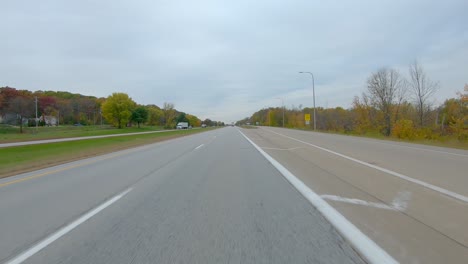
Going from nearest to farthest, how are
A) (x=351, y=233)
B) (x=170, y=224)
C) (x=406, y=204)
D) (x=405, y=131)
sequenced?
1. (x=351, y=233)
2. (x=170, y=224)
3. (x=406, y=204)
4. (x=405, y=131)

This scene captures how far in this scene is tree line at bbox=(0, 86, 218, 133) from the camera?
79000 millimetres

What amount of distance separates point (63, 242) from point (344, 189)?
6013 mm

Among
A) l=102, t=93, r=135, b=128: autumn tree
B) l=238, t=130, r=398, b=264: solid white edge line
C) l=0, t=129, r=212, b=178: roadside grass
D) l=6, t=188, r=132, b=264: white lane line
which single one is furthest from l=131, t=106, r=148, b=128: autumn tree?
l=238, t=130, r=398, b=264: solid white edge line

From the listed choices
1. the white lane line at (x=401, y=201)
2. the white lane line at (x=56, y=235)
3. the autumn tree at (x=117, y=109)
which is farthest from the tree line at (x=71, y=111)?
the white lane line at (x=401, y=201)

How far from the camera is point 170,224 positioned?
4.65m

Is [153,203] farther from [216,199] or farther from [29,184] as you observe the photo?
[29,184]

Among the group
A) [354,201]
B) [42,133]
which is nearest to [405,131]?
[354,201]

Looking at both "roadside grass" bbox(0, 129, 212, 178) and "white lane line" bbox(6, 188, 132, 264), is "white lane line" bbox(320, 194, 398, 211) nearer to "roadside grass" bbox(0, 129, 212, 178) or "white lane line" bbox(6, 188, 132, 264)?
"white lane line" bbox(6, 188, 132, 264)

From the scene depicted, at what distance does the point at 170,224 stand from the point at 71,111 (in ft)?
443

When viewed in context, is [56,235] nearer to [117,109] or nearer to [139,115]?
[117,109]

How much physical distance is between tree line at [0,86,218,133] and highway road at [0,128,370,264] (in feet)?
236

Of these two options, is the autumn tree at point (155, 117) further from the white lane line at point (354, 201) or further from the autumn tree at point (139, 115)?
the white lane line at point (354, 201)

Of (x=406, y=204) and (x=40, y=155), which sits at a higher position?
(x=406, y=204)

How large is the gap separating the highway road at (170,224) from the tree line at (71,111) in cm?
7186
